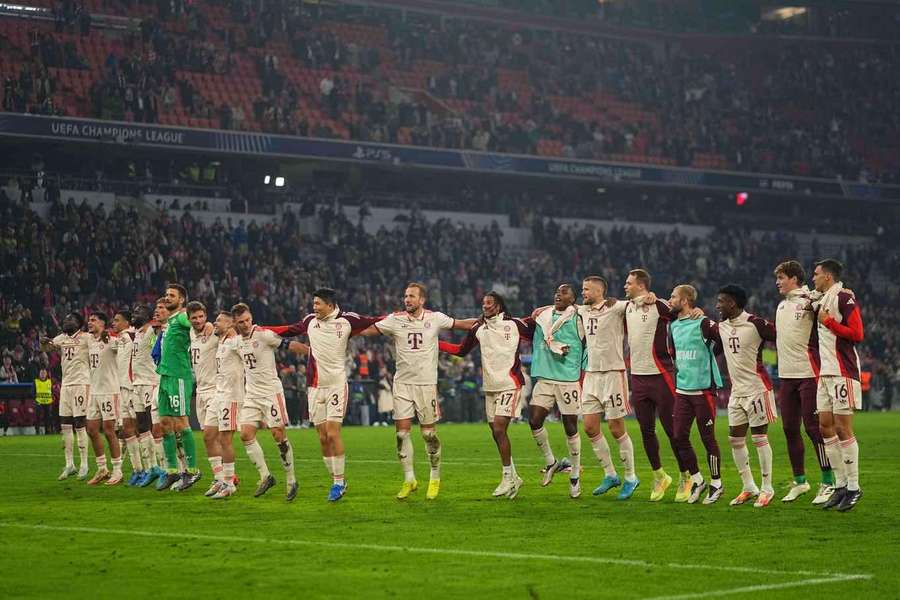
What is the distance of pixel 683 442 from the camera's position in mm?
15531

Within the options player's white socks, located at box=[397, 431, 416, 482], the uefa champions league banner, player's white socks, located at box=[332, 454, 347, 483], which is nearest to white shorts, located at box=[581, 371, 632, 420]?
player's white socks, located at box=[397, 431, 416, 482]

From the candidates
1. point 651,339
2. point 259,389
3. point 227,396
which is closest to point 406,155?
point 227,396

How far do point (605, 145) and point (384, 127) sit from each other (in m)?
11.1

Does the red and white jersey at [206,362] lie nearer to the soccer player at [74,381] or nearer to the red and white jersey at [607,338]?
the soccer player at [74,381]

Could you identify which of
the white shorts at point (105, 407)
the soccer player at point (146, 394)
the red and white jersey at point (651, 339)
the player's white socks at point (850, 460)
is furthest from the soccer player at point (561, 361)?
the white shorts at point (105, 407)

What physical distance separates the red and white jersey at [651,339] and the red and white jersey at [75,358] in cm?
878

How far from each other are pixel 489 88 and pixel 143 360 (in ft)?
134

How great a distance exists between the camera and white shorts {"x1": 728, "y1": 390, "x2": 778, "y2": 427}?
15.2 meters

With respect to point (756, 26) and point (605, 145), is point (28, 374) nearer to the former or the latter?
point (605, 145)

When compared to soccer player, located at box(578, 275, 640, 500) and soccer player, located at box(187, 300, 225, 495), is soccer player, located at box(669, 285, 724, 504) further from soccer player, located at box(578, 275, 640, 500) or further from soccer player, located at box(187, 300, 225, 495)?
soccer player, located at box(187, 300, 225, 495)

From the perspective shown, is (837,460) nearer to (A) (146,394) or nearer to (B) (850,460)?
(B) (850,460)

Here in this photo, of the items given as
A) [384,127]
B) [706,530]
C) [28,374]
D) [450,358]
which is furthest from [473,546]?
[384,127]

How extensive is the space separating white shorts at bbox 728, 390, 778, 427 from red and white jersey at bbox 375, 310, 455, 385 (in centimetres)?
353

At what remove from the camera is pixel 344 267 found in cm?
4512
